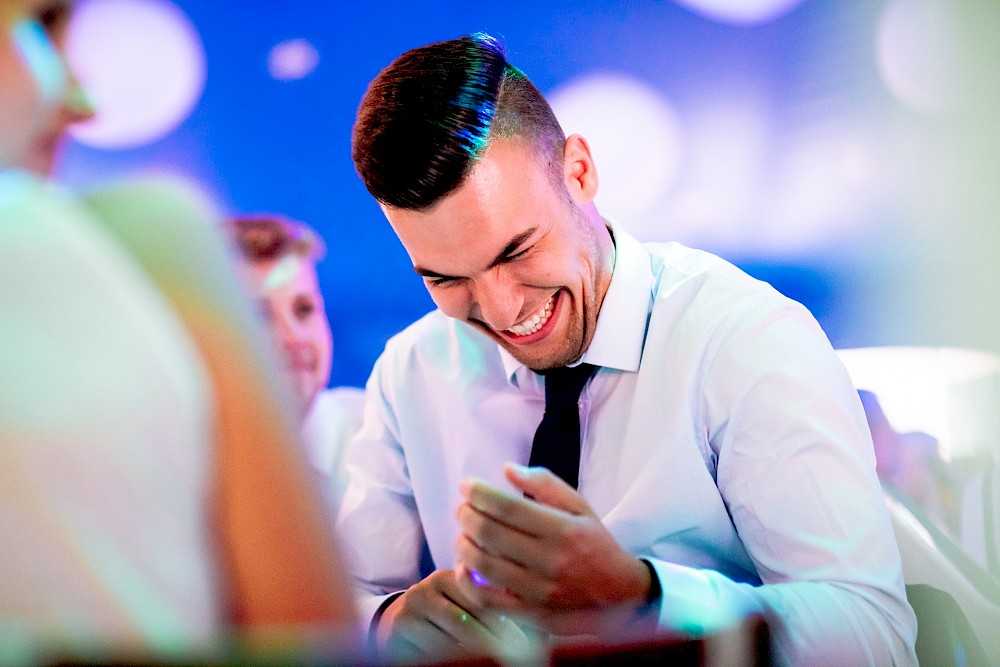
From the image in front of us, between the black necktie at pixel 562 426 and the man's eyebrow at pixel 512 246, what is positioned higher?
the man's eyebrow at pixel 512 246

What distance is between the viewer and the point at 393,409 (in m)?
1.21

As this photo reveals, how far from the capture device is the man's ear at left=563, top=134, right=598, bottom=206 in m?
1.07

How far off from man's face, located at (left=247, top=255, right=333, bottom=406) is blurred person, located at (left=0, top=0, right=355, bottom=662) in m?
0.29

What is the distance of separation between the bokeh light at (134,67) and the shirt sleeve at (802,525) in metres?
0.78

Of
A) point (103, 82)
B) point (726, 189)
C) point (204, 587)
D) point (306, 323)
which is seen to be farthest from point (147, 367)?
point (726, 189)

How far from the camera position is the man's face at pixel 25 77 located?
3.32 ft

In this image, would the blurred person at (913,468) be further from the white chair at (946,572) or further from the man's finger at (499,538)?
the man's finger at (499,538)

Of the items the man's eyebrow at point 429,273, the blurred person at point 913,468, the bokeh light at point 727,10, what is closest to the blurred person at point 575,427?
the man's eyebrow at point 429,273

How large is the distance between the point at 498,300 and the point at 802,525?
1.37ft

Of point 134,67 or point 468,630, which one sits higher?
point 134,67

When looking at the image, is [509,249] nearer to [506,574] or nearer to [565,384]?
[565,384]

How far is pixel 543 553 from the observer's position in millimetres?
896

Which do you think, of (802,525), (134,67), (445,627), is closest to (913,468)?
(802,525)

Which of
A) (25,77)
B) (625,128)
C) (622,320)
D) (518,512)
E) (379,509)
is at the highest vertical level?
(25,77)
